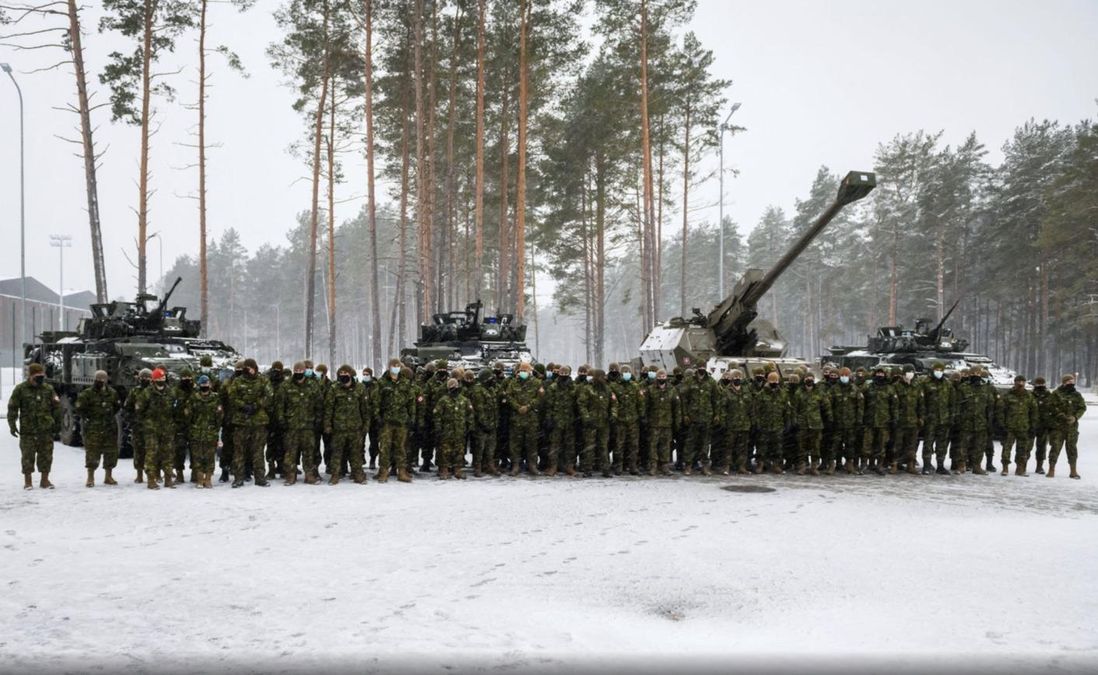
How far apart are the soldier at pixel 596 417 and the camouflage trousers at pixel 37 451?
7.08m

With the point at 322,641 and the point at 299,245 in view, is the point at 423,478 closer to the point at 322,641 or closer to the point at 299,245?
the point at 322,641

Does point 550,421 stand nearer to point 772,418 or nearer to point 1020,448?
point 772,418

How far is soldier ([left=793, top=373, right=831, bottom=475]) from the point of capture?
Answer: 12.5 meters

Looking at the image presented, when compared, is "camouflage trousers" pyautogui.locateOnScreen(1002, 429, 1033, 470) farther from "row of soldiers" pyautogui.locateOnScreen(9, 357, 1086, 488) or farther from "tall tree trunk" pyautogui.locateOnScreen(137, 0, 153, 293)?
"tall tree trunk" pyautogui.locateOnScreen(137, 0, 153, 293)

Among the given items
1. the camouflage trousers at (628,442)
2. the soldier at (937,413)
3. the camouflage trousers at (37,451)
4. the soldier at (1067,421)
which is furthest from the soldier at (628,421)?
the camouflage trousers at (37,451)

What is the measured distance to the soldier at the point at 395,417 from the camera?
456 inches

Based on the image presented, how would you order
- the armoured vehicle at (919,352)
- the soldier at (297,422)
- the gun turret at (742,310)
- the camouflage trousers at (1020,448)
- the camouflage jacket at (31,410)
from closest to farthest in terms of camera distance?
the camouflage jacket at (31,410) → the soldier at (297,422) → the camouflage trousers at (1020,448) → the gun turret at (742,310) → the armoured vehicle at (919,352)

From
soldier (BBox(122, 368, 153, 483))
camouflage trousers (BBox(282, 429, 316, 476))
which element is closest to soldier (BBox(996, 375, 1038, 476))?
camouflage trousers (BBox(282, 429, 316, 476))

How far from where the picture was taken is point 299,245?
238ft

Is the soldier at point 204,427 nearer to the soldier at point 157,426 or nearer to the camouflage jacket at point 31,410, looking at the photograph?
the soldier at point 157,426

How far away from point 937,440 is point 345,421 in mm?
9170

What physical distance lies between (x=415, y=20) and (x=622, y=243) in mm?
18678

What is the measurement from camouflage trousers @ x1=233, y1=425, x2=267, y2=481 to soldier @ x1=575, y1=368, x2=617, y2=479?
4.45m

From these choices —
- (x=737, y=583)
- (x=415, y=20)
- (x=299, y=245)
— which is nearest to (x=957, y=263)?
(x=415, y=20)
